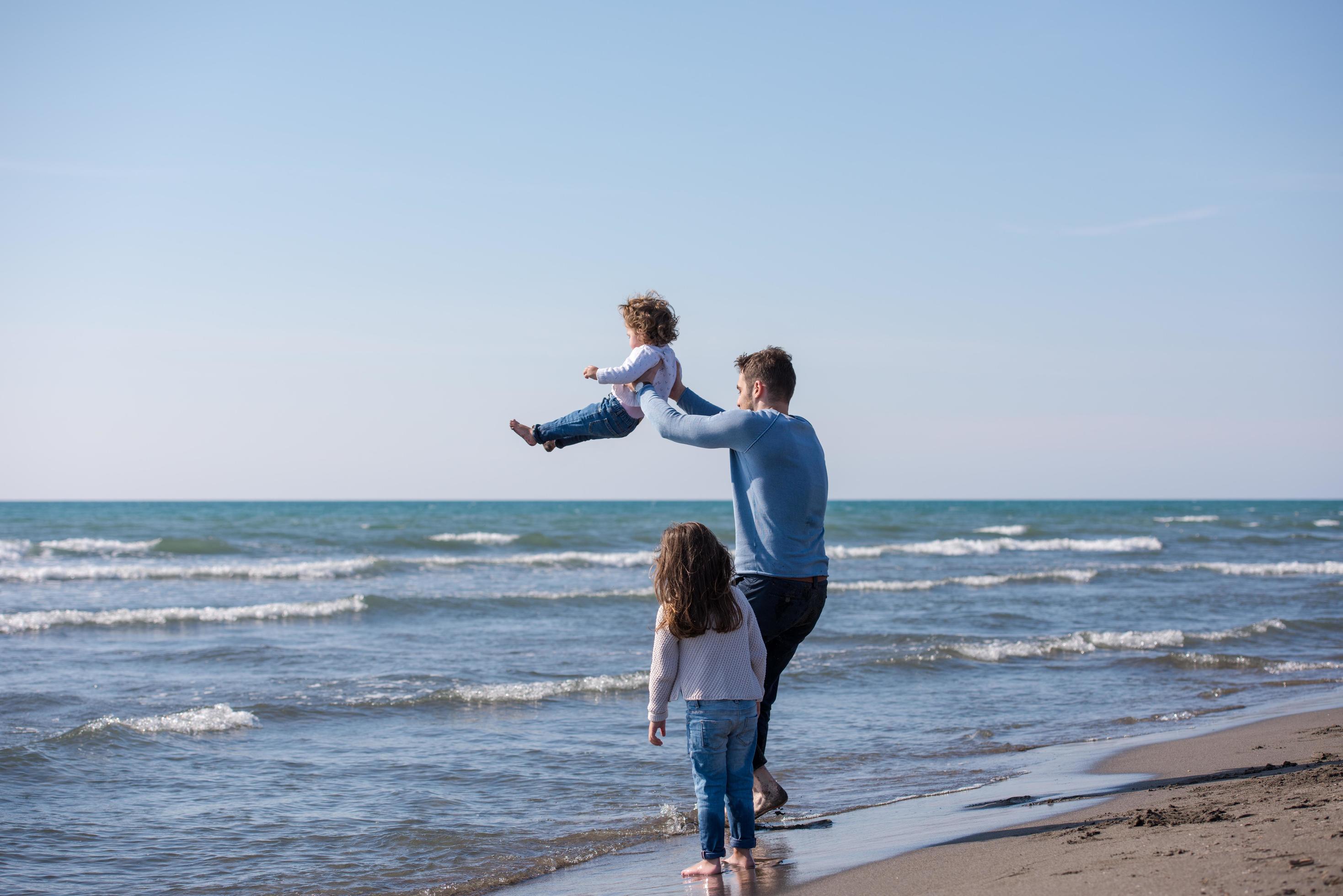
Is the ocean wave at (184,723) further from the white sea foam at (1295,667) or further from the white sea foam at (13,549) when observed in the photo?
the white sea foam at (13,549)

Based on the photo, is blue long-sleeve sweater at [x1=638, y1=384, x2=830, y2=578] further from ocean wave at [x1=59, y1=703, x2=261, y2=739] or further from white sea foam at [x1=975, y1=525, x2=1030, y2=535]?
white sea foam at [x1=975, y1=525, x2=1030, y2=535]

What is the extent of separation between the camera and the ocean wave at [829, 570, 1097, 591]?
60.8 feet

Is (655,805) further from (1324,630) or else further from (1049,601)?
(1049,601)

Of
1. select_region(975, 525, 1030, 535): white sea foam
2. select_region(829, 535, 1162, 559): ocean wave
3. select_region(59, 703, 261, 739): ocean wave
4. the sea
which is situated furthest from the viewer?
select_region(975, 525, 1030, 535): white sea foam

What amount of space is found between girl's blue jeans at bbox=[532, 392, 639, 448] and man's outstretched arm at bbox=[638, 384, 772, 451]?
52cm

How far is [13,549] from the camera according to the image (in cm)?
2814

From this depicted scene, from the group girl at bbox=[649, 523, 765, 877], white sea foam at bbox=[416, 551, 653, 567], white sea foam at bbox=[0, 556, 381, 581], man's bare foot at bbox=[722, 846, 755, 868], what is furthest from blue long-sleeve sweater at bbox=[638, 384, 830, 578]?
white sea foam at bbox=[416, 551, 653, 567]

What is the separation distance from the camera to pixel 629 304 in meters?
4.51

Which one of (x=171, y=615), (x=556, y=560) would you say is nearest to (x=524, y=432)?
(x=171, y=615)

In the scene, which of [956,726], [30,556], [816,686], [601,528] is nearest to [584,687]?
[816,686]

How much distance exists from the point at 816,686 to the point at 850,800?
11.8ft

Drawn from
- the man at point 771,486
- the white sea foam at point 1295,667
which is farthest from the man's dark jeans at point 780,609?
the white sea foam at point 1295,667

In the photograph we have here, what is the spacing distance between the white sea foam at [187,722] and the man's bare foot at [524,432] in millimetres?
4156

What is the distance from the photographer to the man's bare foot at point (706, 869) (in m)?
3.85
